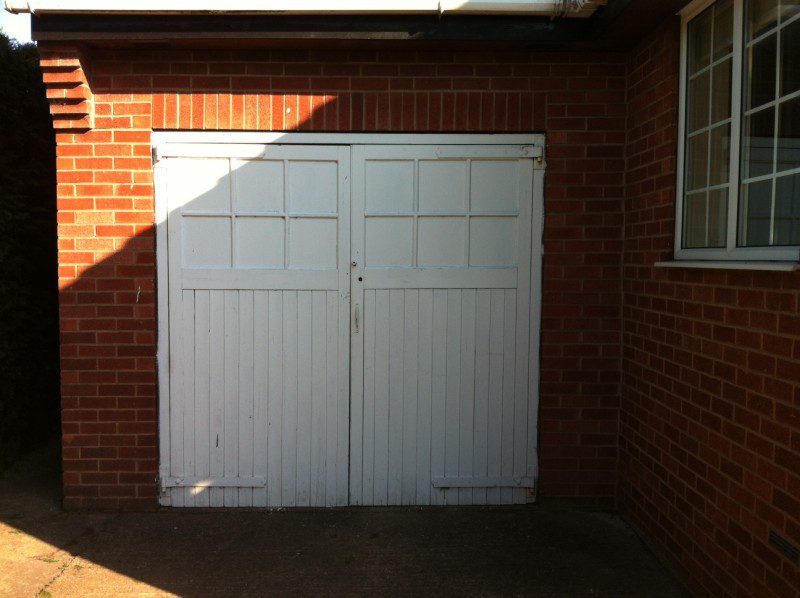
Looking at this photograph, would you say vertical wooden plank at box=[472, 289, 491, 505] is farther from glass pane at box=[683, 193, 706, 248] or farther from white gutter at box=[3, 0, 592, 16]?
white gutter at box=[3, 0, 592, 16]

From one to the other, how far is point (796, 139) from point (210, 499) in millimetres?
3890

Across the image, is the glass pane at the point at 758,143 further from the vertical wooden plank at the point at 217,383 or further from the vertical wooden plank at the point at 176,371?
the vertical wooden plank at the point at 176,371

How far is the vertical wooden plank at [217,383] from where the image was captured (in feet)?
14.3

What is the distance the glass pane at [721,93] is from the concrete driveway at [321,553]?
2.44 m

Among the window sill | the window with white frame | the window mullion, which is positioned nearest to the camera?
the window sill

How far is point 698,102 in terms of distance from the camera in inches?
141

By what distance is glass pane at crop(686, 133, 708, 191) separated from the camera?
11.5ft

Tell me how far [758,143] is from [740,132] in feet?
0.42

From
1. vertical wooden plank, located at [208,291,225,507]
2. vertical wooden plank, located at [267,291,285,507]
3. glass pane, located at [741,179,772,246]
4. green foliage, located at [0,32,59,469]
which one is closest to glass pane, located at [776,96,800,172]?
glass pane, located at [741,179,772,246]

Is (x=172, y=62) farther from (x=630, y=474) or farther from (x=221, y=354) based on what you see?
(x=630, y=474)

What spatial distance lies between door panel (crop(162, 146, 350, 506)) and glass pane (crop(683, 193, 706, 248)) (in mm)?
2029

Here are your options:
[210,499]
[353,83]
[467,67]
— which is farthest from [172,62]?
[210,499]

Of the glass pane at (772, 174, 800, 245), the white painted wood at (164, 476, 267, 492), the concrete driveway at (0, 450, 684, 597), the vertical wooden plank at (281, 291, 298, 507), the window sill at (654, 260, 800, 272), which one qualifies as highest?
the glass pane at (772, 174, 800, 245)

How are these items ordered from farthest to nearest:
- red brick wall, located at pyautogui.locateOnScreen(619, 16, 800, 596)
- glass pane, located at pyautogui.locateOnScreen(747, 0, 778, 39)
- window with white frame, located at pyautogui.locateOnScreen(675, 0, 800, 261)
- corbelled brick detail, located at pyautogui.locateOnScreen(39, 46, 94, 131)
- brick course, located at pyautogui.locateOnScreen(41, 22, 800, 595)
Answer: brick course, located at pyautogui.locateOnScreen(41, 22, 800, 595) → corbelled brick detail, located at pyautogui.locateOnScreen(39, 46, 94, 131) → glass pane, located at pyautogui.locateOnScreen(747, 0, 778, 39) → window with white frame, located at pyautogui.locateOnScreen(675, 0, 800, 261) → red brick wall, located at pyautogui.locateOnScreen(619, 16, 800, 596)
